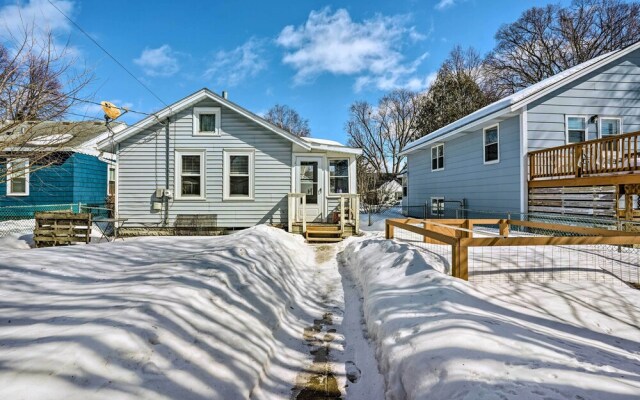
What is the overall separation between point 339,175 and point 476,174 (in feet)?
18.8

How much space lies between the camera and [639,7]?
23125 millimetres

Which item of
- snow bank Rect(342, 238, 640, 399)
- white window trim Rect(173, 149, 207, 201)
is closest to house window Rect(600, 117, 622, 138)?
snow bank Rect(342, 238, 640, 399)

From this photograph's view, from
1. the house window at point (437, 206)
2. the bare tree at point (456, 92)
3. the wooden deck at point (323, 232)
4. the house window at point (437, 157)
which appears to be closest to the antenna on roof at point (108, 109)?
the wooden deck at point (323, 232)

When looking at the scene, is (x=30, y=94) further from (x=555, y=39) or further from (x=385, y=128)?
(x=385, y=128)

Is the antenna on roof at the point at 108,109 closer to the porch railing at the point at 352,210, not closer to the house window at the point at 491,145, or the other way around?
the porch railing at the point at 352,210

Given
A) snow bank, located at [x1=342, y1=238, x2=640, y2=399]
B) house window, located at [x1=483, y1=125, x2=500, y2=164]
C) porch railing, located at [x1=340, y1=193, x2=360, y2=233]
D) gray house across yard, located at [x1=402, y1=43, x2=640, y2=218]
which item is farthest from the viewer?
house window, located at [x1=483, y1=125, x2=500, y2=164]

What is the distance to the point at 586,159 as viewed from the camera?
8.76 m

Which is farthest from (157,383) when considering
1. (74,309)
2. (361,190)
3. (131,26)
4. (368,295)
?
(361,190)

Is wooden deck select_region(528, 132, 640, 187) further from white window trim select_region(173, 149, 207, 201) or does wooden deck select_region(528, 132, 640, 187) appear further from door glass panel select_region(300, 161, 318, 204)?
white window trim select_region(173, 149, 207, 201)

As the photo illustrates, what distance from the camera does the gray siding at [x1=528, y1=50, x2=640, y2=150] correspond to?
10.1 metres

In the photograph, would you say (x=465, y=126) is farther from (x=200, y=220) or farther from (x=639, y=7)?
(x=639, y=7)

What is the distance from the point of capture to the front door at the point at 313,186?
34.4 feet

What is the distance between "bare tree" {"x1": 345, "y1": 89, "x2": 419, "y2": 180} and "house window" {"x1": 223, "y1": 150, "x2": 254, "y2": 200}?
33411 millimetres

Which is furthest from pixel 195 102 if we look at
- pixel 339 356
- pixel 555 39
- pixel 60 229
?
pixel 555 39
